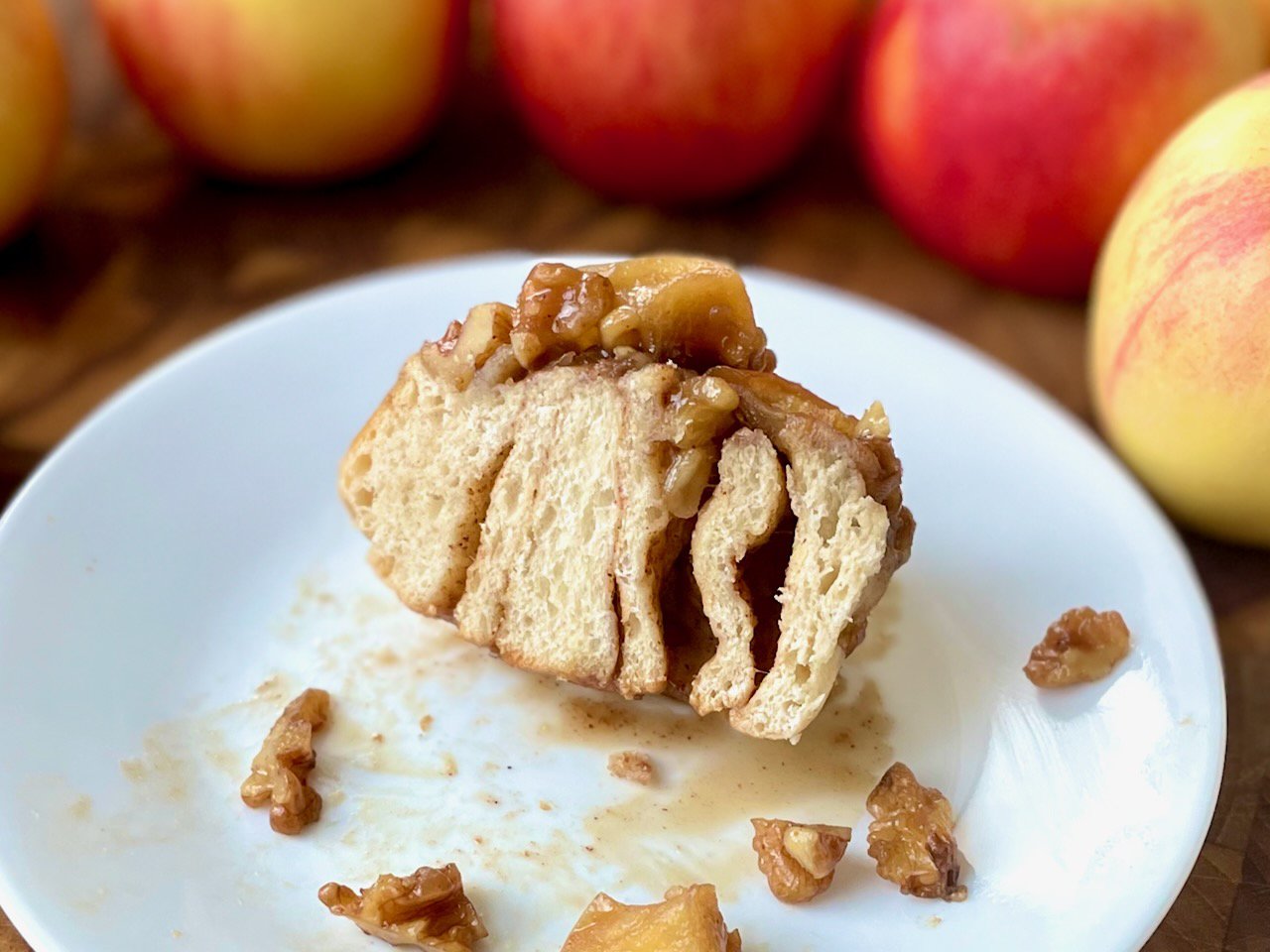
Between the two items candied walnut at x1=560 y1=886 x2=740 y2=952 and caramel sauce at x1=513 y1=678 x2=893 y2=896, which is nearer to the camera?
candied walnut at x1=560 y1=886 x2=740 y2=952

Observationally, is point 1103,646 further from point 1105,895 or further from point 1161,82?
point 1161,82

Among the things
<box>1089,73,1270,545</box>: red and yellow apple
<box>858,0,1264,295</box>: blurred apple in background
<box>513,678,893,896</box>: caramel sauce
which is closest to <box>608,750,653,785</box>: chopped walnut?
<box>513,678,893,896</box>: caramel sauce

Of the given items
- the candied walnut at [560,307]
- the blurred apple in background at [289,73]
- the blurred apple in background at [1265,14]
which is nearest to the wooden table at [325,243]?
the blurred apple in background at [289,73]

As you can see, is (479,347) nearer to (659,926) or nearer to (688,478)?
(688,478)

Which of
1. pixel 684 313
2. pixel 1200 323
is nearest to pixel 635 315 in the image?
pixel 684 313

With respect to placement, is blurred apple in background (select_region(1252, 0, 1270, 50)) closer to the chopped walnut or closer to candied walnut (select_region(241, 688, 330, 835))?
the chopped walnut
